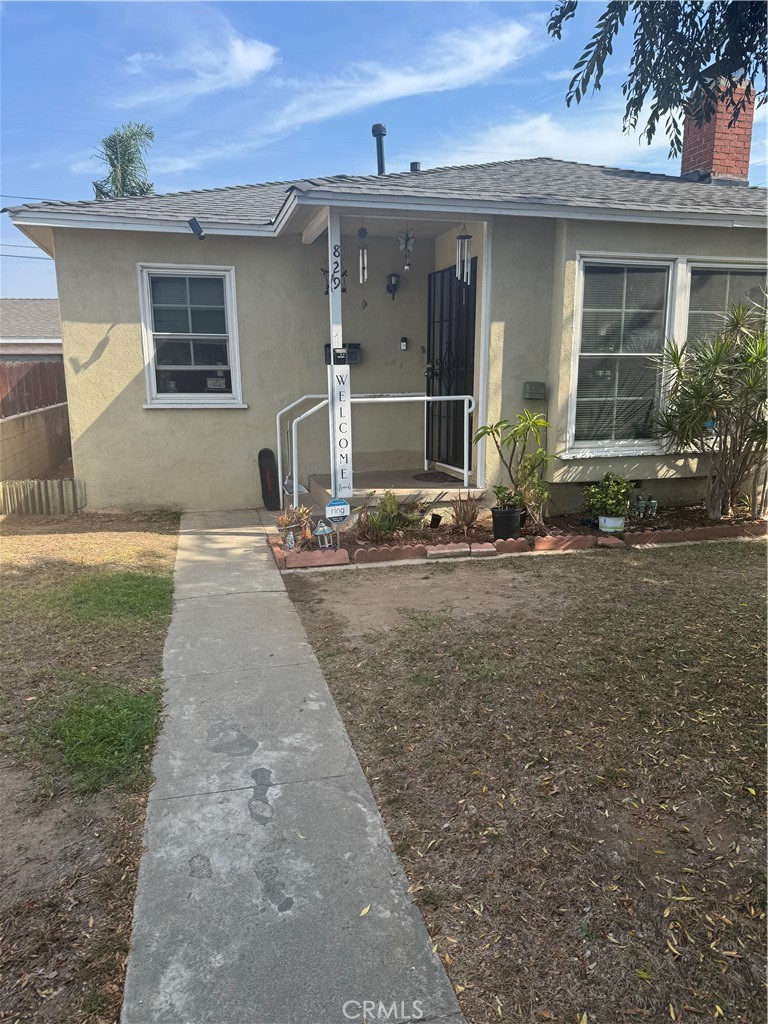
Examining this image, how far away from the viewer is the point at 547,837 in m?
2.48

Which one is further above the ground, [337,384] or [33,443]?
[337,384]

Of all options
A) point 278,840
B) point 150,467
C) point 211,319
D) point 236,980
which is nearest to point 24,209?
point 211,319

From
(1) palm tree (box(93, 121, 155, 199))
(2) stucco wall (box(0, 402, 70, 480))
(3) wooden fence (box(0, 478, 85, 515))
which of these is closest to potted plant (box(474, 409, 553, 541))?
(3) wooden fence (box(0, 478, 85, 515))

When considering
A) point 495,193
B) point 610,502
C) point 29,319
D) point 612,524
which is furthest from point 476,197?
point 29,319

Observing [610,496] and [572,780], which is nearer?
[572,780]

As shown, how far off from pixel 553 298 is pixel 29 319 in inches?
1029

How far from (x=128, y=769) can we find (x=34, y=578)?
3.19 meters

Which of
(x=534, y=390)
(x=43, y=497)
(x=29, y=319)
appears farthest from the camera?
(x=29, y=319)

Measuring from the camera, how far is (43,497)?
311 inches

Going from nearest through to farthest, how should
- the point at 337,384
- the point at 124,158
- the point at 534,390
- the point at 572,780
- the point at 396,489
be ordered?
the point at 572,780 → the point at 337,384 → the point at 396,489 → the point at 534,390 → the point at 124,158

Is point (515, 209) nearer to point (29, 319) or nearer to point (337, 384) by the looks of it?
point (337, 384)

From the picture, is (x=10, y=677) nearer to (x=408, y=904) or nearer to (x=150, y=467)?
(x=408, y=904)

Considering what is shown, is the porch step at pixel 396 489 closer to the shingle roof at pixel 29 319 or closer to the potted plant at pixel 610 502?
the potted plant at pixel 610 502

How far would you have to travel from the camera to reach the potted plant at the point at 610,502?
6.92m
